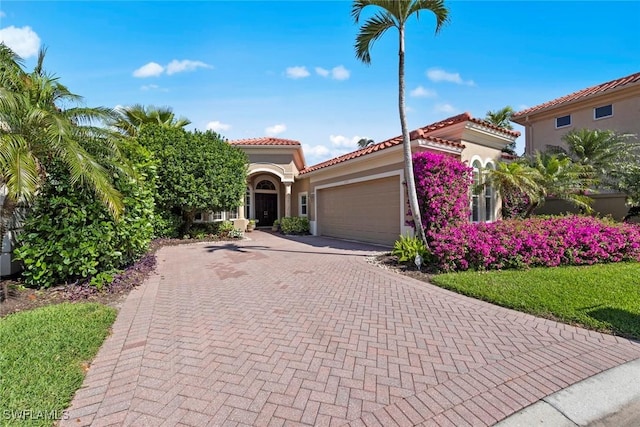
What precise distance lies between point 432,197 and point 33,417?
915 centimetres

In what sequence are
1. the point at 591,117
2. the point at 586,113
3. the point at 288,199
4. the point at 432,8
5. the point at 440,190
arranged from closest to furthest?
the point at 432,8, the point at 440,190, the point at 591,117, the point at 586,113, the point at 288,199

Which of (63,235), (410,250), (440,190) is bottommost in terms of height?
(410,250)

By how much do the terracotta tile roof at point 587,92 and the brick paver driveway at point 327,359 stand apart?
16.8 meters

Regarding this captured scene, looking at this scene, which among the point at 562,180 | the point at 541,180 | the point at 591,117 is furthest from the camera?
the point at 591,117

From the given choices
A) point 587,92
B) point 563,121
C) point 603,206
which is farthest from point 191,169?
point 587,92

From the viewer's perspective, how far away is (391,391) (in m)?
2.98

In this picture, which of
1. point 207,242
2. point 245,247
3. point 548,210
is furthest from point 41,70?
point 548,210

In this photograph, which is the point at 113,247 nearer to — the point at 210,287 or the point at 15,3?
the point at 210,287

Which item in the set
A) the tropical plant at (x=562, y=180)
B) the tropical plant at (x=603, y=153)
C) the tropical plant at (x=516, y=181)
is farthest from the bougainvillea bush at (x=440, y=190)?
the tropical plant at (x=603, y=153)

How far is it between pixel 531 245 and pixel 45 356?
10001mm

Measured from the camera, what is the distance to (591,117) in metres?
16.1

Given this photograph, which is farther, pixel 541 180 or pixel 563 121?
pixel 563 121

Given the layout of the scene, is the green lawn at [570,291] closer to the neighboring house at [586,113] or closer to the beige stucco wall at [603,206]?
the beige stucco wall at [603,206]

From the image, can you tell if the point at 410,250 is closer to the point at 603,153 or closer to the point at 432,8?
the point at 432,8
